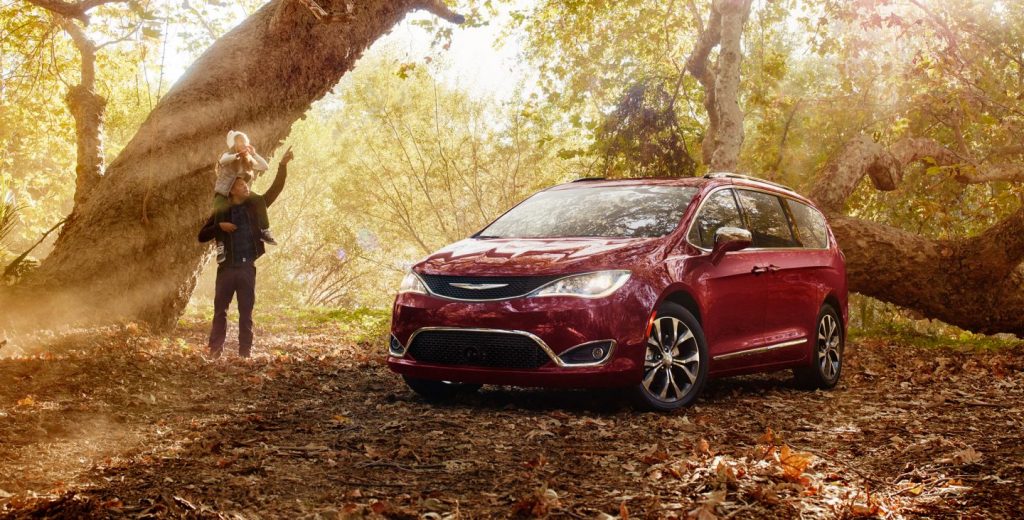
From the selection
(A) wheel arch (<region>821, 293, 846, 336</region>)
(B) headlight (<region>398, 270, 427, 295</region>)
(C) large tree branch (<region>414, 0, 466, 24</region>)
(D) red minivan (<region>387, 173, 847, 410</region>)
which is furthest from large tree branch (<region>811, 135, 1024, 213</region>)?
(B) headlight (<region>398, 270, 427, 295</region>)

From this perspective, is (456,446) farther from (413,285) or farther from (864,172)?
(864,172)

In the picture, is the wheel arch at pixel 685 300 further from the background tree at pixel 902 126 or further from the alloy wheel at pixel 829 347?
the background tree at pixel 902 126

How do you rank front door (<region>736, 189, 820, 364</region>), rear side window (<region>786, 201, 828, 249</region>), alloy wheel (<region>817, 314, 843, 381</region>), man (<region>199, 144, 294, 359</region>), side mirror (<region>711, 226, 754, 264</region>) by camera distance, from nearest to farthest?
1. side mirror (<region>711, 226, 754, 264</region>)
2. front door (<region>736, 189, 820, 364</region>)
3. alloy wheel (<region>817, 314, 843, 381</region>)
4. rear side window (<region>786, 201, 828, 249</region>)
5. man (<region>199, 144, 294, 359</region>)

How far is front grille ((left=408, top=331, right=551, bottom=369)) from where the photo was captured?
19.9 ft

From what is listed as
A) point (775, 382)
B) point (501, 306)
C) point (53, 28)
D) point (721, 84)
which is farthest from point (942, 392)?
point (53, 28)

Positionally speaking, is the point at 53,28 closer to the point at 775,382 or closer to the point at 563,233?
the point at 563,233

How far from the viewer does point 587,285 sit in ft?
19.9

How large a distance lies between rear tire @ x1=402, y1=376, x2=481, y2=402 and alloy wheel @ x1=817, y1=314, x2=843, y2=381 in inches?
139

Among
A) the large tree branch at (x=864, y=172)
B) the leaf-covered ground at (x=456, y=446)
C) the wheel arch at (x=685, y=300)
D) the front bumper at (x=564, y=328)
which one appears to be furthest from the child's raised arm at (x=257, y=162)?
the large tree branch at (x=864, y=172)

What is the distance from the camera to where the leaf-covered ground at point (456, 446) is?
4.08 meters

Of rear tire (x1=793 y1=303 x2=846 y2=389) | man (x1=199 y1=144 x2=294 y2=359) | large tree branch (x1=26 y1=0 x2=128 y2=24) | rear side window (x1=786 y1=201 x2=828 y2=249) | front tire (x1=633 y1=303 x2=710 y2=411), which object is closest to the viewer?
front tire (x1=633 y1=303 x2=710 y2=411)

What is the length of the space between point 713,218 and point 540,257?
1811 mm

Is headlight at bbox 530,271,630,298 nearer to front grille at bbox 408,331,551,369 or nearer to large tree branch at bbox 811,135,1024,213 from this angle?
front grille at bbox 408,331,551,369

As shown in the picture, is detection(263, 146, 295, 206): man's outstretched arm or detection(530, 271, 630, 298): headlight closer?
detection(530, 271, 630, 298): headlight
